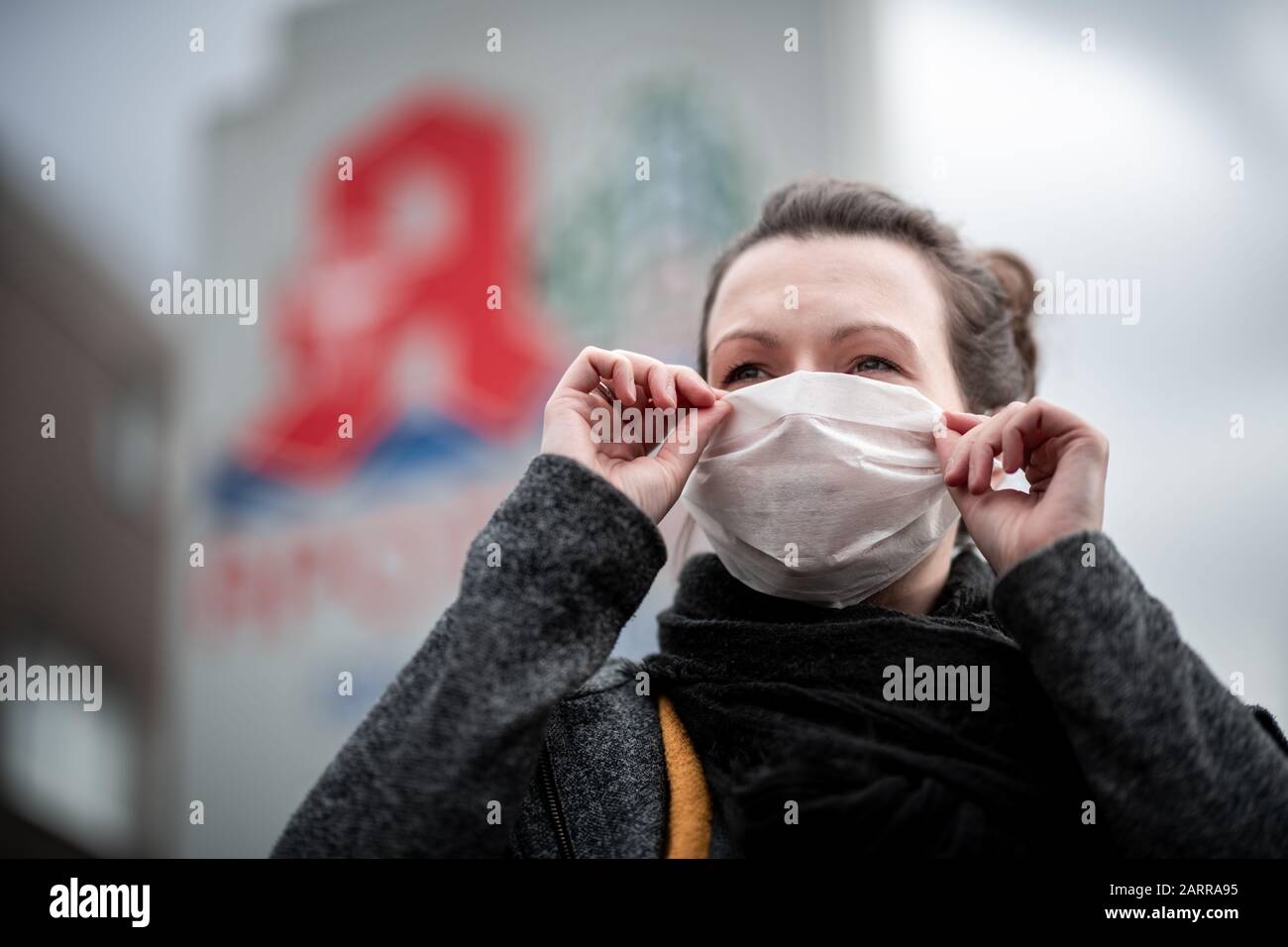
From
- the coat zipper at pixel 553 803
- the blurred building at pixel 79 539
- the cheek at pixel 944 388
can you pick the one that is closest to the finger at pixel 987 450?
the cheek at pixel 944 388

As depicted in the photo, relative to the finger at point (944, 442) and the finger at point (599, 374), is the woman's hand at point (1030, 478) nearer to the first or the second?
the finger at point (944, 442)

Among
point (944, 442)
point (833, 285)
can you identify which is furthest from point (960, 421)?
point (833, 285)

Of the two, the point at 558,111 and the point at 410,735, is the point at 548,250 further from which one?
the point at 410,735

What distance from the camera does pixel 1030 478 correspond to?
55.0 inches

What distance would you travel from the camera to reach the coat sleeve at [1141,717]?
1.13m

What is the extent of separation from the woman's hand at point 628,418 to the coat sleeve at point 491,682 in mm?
72

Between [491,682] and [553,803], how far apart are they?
9.7 inches

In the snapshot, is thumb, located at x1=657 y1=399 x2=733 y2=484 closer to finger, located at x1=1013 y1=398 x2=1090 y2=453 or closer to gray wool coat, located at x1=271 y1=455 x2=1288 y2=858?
gray wool coat, located at x1=271 y1=455 x2=1288 y2=858

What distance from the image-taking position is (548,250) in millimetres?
5316

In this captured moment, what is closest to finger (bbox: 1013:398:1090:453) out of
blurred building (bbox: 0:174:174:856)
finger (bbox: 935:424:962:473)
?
finger (bbox: 935:424:962:473)

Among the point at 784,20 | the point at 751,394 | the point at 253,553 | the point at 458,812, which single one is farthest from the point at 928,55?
the point at 253,553

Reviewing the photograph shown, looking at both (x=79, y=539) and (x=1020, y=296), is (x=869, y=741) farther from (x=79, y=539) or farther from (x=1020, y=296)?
(x=79, y=539)

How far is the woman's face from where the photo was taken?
1560 mm

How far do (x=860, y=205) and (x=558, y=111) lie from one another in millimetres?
4127
